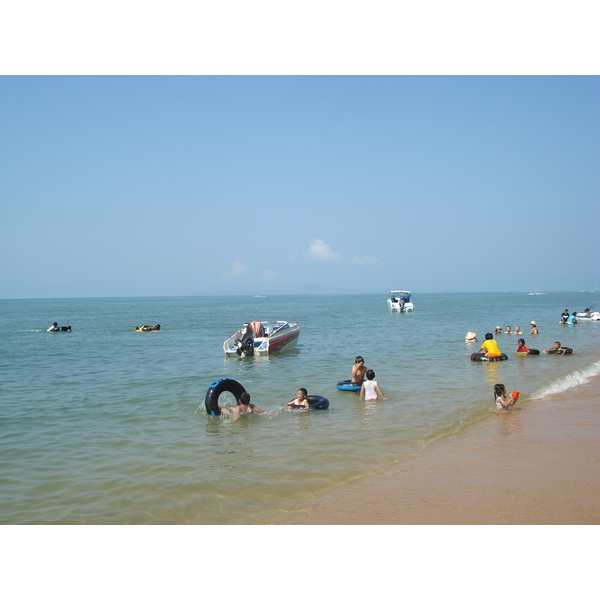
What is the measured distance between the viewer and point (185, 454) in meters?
8.72

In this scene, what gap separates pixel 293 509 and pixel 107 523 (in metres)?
2.36

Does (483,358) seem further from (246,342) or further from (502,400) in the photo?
(246,342)

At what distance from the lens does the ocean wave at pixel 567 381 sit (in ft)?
43.1

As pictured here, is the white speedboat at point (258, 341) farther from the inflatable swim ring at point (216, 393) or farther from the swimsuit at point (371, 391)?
the swimsuit at point (371, 391)

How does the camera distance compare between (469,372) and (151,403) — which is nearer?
(151,403)

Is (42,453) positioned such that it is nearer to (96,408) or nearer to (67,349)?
(96,408)

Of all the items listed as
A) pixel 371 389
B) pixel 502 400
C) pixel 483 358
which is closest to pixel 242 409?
pixel 371 389

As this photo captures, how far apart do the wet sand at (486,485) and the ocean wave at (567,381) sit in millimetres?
3484

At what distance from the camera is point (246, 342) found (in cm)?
2264

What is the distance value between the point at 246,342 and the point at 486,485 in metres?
16.9

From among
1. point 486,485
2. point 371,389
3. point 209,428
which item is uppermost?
point 371,389

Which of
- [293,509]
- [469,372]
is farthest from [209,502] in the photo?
[469,372]

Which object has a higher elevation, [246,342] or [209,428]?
[246,342]

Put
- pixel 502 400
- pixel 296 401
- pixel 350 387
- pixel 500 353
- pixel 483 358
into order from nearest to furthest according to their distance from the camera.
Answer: pixel 502 400, pixel 296 401, pixel 350 387, pixel 483 358, pixel 500 353
